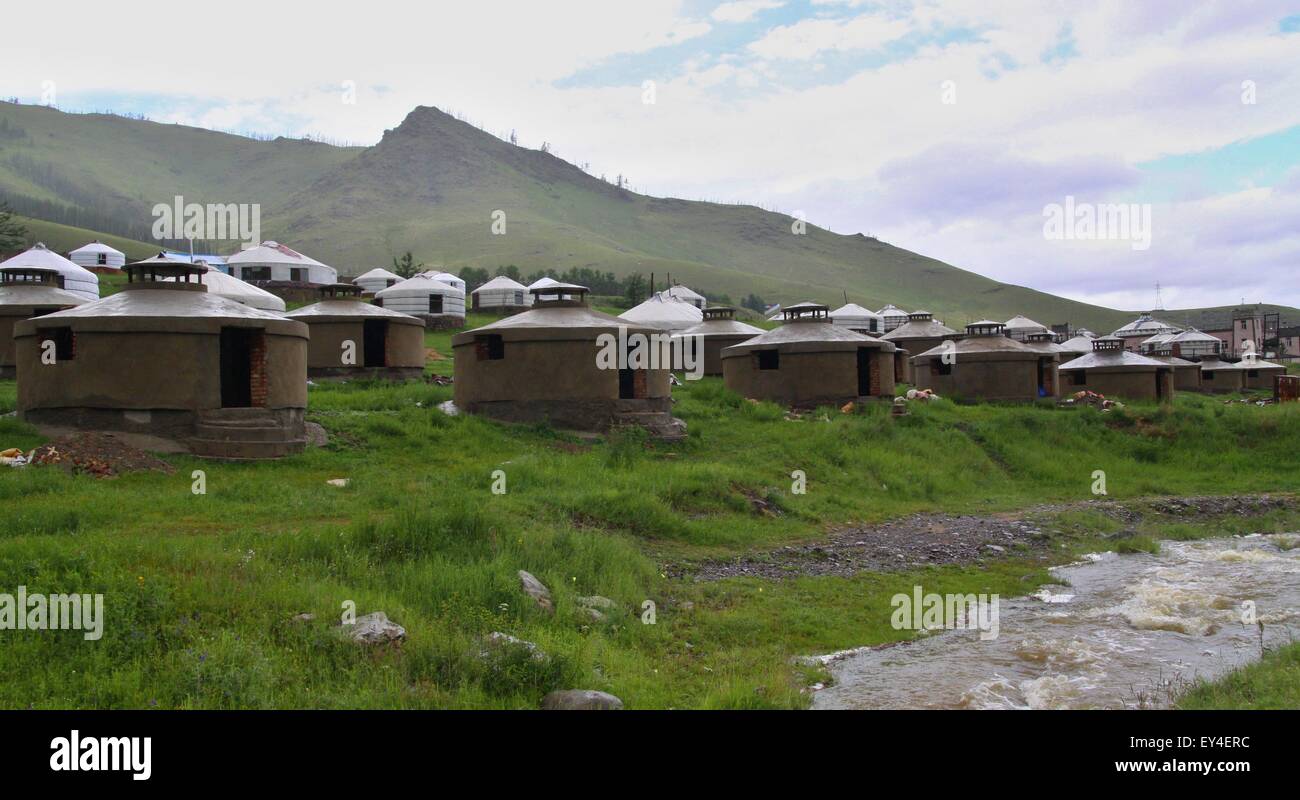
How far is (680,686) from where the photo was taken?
26.4 ft

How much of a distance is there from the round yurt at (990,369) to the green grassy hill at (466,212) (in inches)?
2932

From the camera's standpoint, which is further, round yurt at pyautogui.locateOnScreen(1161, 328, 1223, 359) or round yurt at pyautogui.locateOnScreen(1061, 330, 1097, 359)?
round yurt at pyautogui.locateOnScreen(1161, 328, 1223, 359)

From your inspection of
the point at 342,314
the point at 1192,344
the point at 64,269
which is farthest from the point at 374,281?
the point at 1192,344

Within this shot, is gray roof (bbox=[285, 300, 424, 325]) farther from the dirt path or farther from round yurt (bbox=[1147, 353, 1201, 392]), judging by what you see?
round yurt (bbox=[1147, 353, 1201, 392])

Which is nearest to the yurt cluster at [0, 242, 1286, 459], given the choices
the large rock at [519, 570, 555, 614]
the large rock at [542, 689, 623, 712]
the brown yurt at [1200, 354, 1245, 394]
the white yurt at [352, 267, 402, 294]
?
the large rock at [519, 570, 555, 614]

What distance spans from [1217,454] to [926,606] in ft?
58.0

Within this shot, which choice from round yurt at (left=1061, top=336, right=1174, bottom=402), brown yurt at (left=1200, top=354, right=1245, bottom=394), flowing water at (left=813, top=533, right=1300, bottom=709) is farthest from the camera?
brown yurt at (left=1200, top=354, right=1245, bottom=394)

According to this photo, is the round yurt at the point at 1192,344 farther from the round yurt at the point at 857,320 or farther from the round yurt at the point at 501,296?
the round yurt at the point at 501,296

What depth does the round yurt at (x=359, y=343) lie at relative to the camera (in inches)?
1105

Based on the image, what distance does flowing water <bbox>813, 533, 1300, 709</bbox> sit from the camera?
8625mm

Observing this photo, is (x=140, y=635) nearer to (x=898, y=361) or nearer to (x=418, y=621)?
(x=418, y=621)

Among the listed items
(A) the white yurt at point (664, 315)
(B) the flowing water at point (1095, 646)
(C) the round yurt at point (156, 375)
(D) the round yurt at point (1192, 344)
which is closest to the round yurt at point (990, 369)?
(A) the white yurt at point (664, 315)

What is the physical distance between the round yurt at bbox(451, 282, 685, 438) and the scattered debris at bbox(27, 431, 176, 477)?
25.5ft

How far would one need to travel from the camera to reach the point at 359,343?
28375 millimetres
